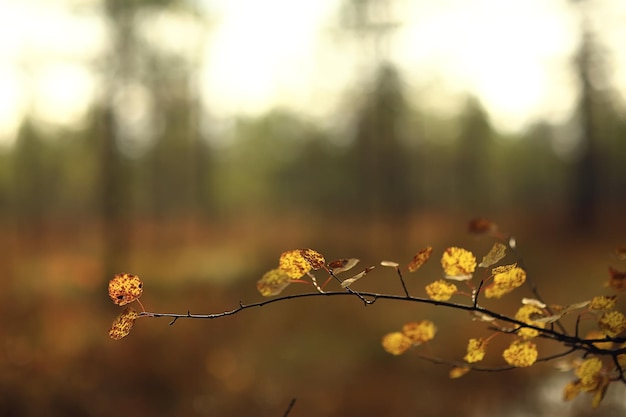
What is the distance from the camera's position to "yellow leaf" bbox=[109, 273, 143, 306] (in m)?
0.89

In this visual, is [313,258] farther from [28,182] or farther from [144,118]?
[28,182]

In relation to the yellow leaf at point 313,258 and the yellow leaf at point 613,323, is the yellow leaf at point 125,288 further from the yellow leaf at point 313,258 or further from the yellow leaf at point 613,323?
the yellow leaf at point 613,323

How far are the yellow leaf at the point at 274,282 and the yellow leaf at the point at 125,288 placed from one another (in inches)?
8.0

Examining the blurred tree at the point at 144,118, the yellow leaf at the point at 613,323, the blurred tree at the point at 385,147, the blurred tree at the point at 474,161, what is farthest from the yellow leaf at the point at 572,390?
the blurred tree at the point at 474,161

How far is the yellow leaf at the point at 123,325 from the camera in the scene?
874mm

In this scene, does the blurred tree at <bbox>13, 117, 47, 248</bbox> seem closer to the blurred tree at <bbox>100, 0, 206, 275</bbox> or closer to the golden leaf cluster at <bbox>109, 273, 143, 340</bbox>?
the blurred tree at <bbox>100, 0, 206, 275</bbox>

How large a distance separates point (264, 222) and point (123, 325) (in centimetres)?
1734

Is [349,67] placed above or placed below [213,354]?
above

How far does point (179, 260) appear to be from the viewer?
12.4m

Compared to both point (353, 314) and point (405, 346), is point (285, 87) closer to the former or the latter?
point (353, 314)

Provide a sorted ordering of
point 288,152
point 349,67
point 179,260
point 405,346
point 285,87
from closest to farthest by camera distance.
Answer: point 405,346 < point 179,260 < point 349,67 < point 285,87 < point 288,152

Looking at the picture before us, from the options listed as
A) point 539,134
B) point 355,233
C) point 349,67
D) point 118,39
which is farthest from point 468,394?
point 539,134

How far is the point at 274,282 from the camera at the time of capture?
3.17 feet

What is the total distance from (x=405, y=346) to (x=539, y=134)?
20232 mm
